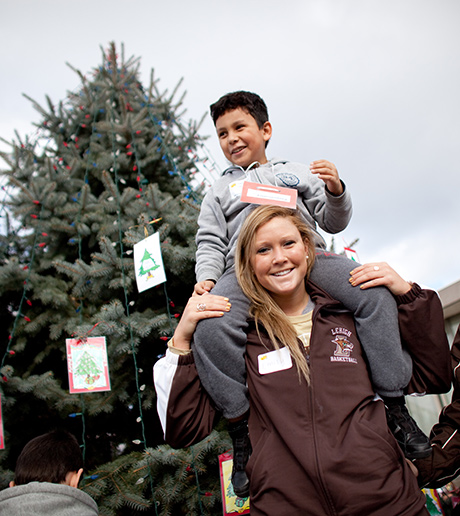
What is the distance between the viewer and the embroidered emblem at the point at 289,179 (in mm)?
1854

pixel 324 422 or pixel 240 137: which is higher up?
pixel 240 137

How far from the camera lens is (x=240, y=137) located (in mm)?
2023

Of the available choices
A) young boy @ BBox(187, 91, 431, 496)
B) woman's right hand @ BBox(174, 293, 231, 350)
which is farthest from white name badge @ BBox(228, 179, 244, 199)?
woman's right hand @ BBox(174, 293, 231, 350)

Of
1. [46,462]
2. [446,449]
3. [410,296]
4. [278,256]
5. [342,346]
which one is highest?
[278,256]

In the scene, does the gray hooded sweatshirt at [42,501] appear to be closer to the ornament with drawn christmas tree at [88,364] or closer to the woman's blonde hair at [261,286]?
the ornament with drawn christmas tree at [88,364]

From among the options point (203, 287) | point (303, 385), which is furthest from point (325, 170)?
point (303, 385)

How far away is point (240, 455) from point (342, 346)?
542mm

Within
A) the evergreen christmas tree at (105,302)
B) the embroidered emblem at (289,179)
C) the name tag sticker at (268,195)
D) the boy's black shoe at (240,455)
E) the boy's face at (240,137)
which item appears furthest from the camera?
the evergreen christmas tree at (105,302)

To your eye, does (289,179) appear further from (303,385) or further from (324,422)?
(324,422)

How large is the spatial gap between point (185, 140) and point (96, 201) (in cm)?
128

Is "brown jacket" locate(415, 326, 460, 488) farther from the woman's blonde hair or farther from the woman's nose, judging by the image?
the woman's nose

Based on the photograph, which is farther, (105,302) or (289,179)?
(105,302)

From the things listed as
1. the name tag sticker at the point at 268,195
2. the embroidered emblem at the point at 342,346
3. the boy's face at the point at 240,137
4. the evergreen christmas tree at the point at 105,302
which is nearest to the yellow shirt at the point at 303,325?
the embroidered emblem at the point at 342,346

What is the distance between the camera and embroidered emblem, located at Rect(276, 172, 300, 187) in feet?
6.08
